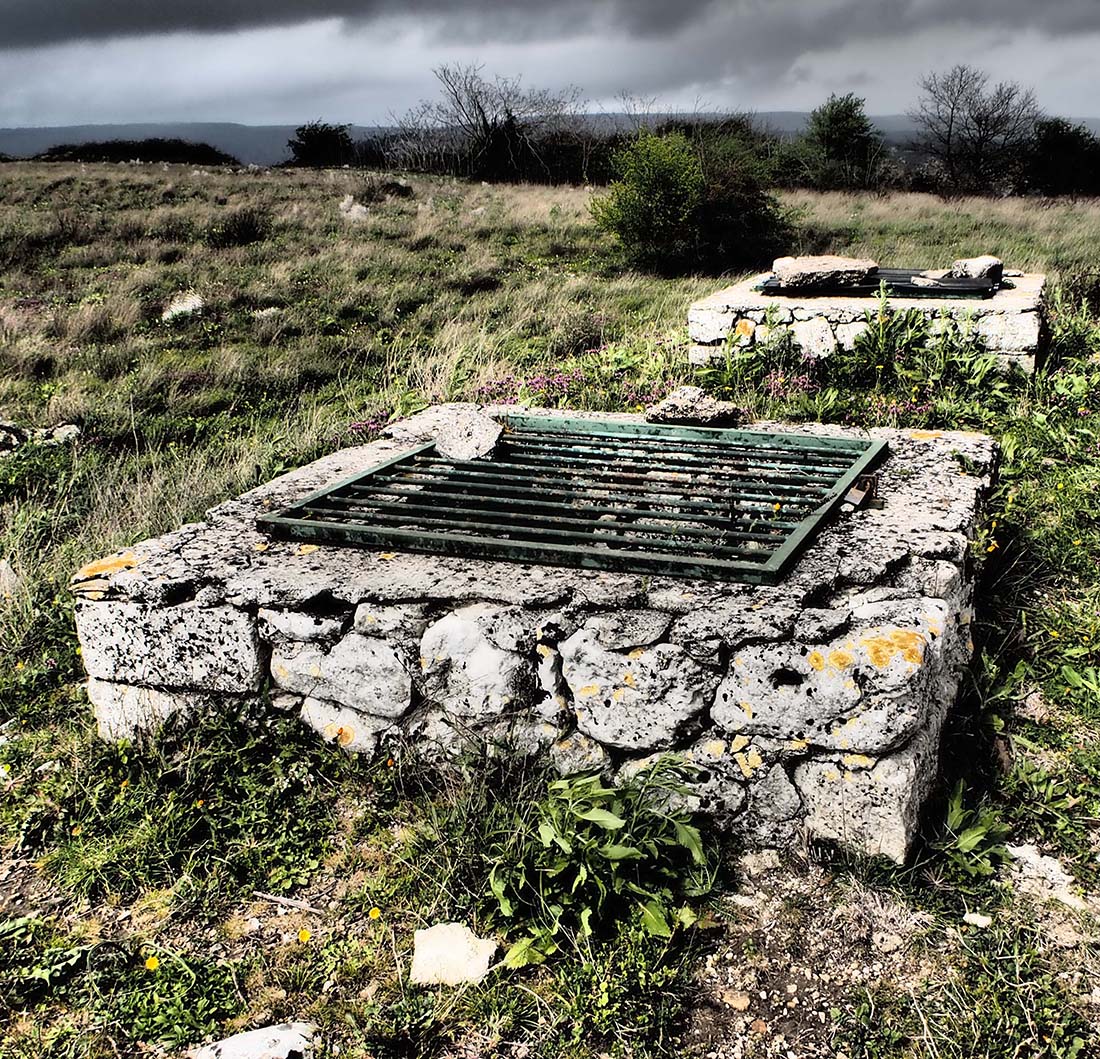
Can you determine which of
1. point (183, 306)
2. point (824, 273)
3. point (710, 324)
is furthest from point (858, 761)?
point (183, 306)

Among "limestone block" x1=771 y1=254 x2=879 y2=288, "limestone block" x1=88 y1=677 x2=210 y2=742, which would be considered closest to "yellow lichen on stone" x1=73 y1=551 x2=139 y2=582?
"limestone block" x1=88 y1=677 x2=210 y2=742

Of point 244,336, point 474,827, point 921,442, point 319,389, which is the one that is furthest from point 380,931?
point 244,336

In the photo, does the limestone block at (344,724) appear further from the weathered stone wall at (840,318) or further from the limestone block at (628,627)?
the weathered stone wall at (840,318)

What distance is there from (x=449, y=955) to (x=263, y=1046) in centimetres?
46

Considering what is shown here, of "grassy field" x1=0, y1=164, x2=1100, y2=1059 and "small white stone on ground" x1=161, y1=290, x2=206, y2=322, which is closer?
"grassy field" x1=0, y1=164, x2=1100, y2=1059

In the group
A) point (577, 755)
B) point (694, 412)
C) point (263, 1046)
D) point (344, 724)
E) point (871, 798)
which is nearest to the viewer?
point (263, 1046)

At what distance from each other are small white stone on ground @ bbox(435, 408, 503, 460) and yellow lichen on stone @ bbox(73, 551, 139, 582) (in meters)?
1.26

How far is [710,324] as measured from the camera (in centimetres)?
661

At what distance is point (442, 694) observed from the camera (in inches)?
109

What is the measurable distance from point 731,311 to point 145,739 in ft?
16.2

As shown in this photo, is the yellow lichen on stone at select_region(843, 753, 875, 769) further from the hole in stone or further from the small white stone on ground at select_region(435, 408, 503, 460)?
the small white stone on ground at select_region(435, 408, 503, 460)

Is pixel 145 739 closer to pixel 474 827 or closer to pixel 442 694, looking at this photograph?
pixel 442 694

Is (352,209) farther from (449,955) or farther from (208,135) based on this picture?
(208,135)

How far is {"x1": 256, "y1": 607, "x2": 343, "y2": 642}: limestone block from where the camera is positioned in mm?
2823
